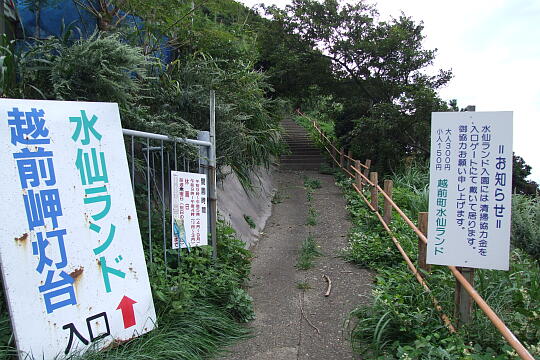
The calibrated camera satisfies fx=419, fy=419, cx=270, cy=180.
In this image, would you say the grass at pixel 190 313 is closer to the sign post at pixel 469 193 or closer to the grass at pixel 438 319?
the grass at pixel 438 319

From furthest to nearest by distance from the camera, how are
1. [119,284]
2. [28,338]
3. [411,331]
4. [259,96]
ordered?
[259,96]
[411,331]
[119,284]
[28,338]

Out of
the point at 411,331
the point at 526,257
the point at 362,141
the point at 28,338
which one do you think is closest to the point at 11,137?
the point at 28,338

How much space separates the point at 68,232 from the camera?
9.10 ft

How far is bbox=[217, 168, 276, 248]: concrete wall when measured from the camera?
6488mm

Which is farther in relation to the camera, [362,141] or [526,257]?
[362,141]

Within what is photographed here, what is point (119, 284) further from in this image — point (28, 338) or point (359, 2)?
point (359, 2)

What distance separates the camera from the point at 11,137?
2.57 m

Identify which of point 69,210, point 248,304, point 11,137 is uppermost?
point 11,137

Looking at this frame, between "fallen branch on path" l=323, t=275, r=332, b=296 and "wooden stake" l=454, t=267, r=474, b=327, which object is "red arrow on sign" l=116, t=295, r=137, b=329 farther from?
"wooden stake" l=454, t=267, r=474, b=327

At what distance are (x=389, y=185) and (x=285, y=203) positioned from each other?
324cm

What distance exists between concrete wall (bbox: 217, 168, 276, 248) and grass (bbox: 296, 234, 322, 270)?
86 cm

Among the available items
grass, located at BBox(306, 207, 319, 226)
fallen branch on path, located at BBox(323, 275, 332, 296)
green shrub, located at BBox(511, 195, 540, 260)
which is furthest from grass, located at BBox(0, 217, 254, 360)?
green shrub, located at BBox(511, 195, 540, 260)

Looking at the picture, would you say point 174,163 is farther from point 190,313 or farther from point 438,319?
point 438,319

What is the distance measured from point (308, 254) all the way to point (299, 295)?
1.41 meters
